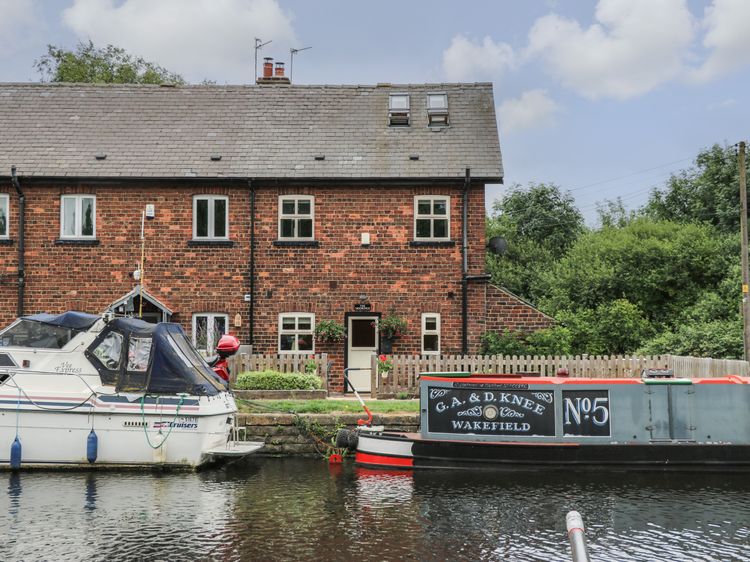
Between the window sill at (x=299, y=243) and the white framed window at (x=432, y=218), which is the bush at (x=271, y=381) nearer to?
the window sill at (x=299, y=243)

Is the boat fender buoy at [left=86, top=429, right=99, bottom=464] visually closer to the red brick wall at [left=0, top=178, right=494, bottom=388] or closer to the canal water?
the canal water

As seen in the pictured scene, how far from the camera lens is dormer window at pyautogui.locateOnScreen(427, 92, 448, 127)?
84.2 ft

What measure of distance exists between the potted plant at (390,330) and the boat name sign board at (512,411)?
284 inches

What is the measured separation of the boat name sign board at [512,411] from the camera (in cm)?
1564

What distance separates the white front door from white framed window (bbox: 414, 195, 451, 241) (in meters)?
2.72

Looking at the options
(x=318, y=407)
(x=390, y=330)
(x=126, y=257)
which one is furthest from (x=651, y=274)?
Answer: (x=126, y=257)

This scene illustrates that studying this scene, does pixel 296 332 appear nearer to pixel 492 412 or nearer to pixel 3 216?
pixel 3 216

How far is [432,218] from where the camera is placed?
23.9 metres

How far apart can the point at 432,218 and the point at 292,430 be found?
29.0 ft

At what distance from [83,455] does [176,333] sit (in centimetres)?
285

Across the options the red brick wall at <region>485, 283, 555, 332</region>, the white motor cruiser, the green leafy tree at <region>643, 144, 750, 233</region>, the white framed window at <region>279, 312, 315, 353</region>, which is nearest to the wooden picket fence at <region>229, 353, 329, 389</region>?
the white framed window at <region>279, 312, 315, 353</region>

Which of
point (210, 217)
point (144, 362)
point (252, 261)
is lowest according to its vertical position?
point (144, 362)

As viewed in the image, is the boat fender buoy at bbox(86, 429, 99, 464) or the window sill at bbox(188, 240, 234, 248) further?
the window sill at bbox(188, 240, 234, 248)

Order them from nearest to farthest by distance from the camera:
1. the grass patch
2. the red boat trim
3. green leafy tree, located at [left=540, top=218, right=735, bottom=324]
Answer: the red boat trim
the grass patch
green leafy tree, located at [left=540, top=218, right=735, bottom=324]
